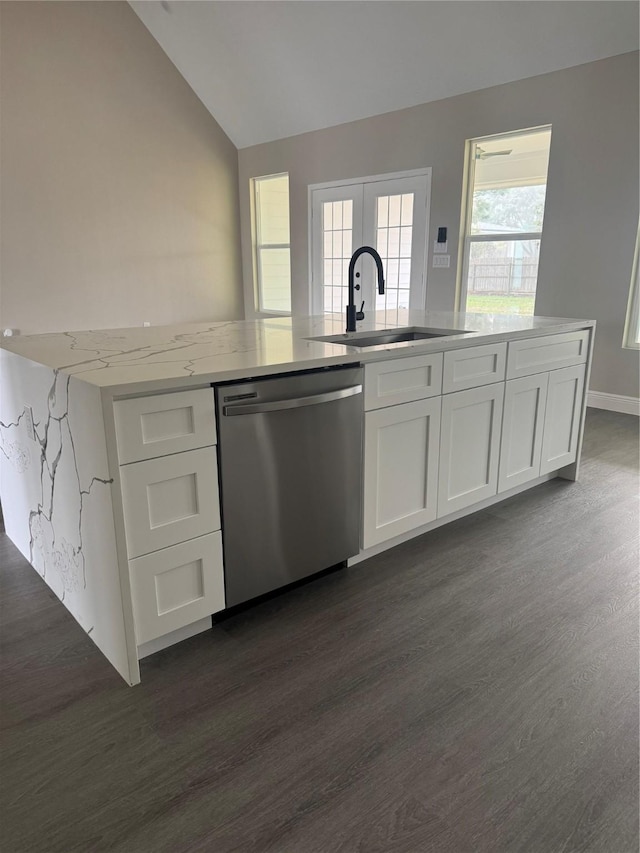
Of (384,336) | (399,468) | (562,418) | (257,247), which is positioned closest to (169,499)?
(399,468)

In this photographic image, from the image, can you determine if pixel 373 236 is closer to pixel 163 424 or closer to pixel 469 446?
pixel 469 446

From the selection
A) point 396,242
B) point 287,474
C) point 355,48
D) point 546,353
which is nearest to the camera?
point 287,474

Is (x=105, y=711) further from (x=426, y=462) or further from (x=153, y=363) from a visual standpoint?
(x=426, y=462)

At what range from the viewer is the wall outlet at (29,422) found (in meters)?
1.94

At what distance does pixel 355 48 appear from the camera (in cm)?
509

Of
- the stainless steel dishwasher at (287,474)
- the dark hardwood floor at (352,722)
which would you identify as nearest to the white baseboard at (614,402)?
the dark hardwood floor at (352,722)

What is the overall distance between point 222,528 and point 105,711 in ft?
1.88

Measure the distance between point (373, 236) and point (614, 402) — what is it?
3001 millimetres

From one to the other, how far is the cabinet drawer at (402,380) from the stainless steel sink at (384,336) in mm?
243

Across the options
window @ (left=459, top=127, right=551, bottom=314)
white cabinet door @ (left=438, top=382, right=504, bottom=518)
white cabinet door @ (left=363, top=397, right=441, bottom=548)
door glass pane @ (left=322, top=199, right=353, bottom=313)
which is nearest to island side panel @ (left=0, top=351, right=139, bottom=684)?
white cabinet door @ (left=363, top=397, right=441, bottom=548)

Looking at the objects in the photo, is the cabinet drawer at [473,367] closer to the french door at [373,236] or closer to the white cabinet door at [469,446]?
the white cabinet door at [469,446]

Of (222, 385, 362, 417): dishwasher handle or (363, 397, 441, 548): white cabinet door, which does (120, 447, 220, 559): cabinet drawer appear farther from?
(363, 397, 441, 548): white cabinet door

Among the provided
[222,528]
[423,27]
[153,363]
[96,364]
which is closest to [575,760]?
[222,528]

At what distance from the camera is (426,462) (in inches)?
92.0
